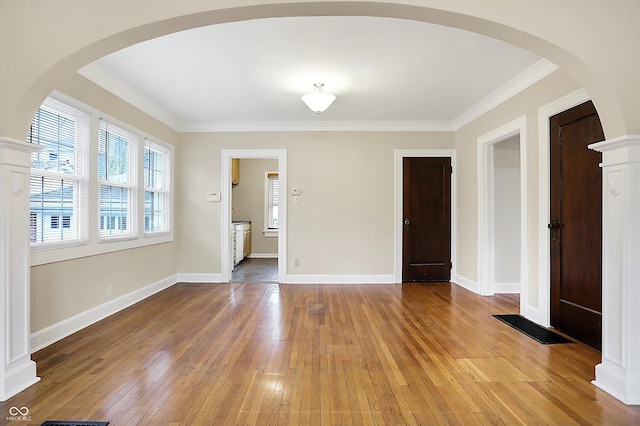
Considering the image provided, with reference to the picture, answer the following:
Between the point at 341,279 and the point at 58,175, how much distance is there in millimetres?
3920

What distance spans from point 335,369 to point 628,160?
7.54 ft

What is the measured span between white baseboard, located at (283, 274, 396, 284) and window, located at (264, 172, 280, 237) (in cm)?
335

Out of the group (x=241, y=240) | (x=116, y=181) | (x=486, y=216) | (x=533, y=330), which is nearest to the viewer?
(x=533, y=330)

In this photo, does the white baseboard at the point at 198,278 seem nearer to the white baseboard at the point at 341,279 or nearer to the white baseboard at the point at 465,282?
the white baseboard at the point at 341,279

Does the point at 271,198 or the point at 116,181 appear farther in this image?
the point at 271,198

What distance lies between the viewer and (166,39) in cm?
275

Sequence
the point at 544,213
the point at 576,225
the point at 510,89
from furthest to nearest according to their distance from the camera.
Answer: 1. the point at 510,89
2. the point at 544,213
3. the point at 576,225

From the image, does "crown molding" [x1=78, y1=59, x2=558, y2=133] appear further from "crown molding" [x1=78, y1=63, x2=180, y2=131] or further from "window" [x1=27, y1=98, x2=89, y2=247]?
"window" [x1=27, y1=98, x2=89, y2=247]

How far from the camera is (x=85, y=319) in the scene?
127 inches

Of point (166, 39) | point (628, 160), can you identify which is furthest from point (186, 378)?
point (628, 160)

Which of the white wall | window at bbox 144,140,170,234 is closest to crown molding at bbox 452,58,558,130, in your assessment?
the white wall

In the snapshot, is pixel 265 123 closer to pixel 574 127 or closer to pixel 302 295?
pixel 302 295

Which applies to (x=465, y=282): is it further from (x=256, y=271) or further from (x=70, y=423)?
(x=70, y=423)

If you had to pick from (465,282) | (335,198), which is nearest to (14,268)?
(335,198)
